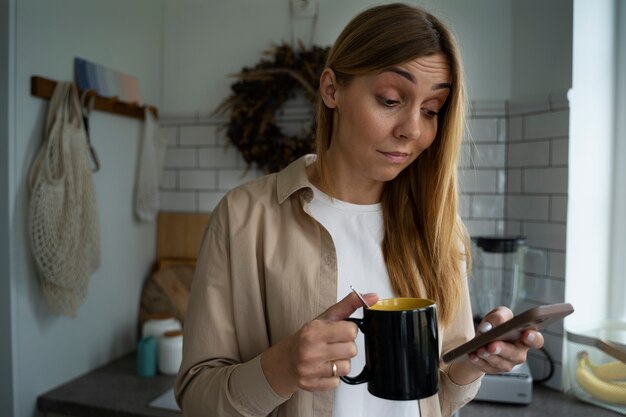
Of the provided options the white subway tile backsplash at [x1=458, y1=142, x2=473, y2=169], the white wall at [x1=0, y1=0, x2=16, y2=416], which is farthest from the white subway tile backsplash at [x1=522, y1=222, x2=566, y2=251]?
the white wall at [x1=0, y1=0, x2=16, y2=416]

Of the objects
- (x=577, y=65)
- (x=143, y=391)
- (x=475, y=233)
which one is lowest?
(x=143, y=391)

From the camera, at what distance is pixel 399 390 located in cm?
66

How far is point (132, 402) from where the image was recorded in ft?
4.81

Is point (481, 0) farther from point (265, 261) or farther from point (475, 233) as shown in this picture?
point (265, 261)

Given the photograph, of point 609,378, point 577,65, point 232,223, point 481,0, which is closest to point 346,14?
point 481,0

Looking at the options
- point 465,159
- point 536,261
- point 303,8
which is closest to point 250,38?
point 303,8

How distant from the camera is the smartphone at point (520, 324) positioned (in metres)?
0.61

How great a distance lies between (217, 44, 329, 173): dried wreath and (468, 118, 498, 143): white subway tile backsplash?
0.51m

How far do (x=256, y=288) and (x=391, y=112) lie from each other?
0.35 meters

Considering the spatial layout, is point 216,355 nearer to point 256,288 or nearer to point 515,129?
point 256,288

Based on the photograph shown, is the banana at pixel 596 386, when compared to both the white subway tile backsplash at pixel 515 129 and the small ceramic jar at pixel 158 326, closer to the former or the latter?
the white subway tile backsplash at pixel 515 129

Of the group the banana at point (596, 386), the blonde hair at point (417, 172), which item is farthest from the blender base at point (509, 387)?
the blonde hair at point (417, 172)

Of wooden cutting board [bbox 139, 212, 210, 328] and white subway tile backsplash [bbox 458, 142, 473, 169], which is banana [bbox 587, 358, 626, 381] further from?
wooden cutting board [bbox 139, 212, 210, 328]

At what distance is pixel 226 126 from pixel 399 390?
55.3 inches
